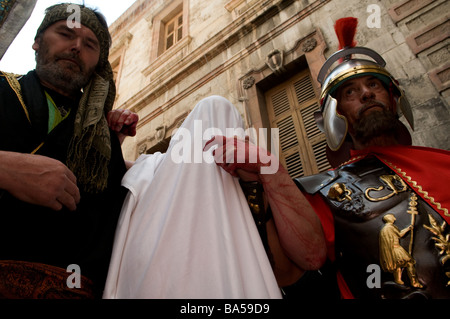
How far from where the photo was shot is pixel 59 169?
0.93 metres

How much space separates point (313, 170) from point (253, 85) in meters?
2.26

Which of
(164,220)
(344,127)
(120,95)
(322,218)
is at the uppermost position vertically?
(120,95)

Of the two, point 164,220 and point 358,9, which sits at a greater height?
point 358,9

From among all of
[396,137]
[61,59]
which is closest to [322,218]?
[396,137]

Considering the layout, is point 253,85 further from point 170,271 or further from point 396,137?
point 170,271

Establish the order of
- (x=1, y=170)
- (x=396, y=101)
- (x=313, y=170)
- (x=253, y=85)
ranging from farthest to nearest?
(x=253, y=85), (x=313, y=170), (x=396, y=101), (x=1, y=170)

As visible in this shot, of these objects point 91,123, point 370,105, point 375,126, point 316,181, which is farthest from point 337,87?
point 91,123

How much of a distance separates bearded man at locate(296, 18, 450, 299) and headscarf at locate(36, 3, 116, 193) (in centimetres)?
147

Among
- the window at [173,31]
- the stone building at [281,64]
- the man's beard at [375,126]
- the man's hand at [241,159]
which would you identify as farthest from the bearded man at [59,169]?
the window at [173,31]

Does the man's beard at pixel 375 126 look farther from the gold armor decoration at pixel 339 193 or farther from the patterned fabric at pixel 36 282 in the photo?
the patterned fabric at pixel 36 282

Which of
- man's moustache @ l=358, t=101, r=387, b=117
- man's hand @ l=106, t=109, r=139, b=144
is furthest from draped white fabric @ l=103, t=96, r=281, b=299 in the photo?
man's moustache @ l=358, t=101, r=387, b=117

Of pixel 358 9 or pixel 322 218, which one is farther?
pixel 358 9

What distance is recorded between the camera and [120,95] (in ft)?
29.0

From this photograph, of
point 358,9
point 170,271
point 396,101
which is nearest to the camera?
point 170,271
